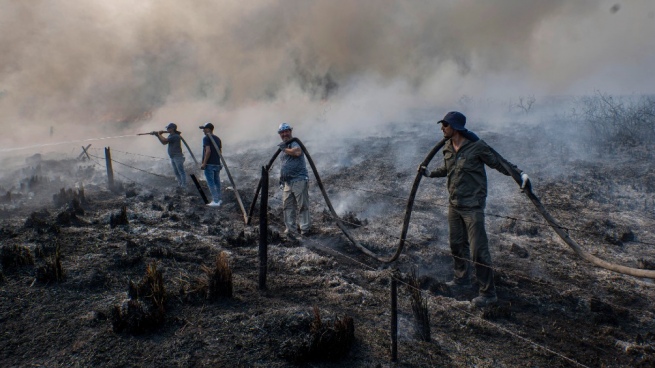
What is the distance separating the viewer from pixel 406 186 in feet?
30.8

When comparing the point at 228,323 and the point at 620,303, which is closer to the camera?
the point at 228,323

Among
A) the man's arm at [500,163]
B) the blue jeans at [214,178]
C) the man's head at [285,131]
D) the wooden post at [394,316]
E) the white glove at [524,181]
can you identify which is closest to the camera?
the wooden post at [394,316]

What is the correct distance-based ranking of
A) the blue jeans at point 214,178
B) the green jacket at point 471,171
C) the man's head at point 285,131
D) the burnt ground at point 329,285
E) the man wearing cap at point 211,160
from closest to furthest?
the burnt ground at point 329,285
the green jacket at point 471,171
the man's head at point 285,131
the man wearing cap at point 211,160
the blue jeans at point 214,178

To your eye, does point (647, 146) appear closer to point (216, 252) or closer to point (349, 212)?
point (349, 212)

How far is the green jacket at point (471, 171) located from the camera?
422 cm

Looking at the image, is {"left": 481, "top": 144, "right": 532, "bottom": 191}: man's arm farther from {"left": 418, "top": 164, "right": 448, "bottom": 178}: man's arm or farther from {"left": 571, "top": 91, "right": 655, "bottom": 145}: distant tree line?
{"left": 571, "top": 91, "right": 655, "bottom": 145}: distant tree line

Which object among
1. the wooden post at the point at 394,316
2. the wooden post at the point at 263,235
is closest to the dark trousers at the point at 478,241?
the wooden post at the point at 394,316

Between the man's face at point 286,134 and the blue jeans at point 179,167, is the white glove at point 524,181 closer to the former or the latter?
the man's face at point 286,134

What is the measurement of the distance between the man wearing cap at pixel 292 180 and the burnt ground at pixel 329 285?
37cm

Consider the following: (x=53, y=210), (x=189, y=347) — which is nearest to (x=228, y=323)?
(x=189, y=347)

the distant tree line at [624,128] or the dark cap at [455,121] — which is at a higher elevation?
the distant tree line at [624,128]

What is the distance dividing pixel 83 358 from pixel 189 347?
884 millimetres

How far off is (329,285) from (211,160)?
4.79 metres

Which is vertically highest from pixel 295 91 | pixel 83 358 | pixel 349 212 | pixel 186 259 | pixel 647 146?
pixel 295 91
